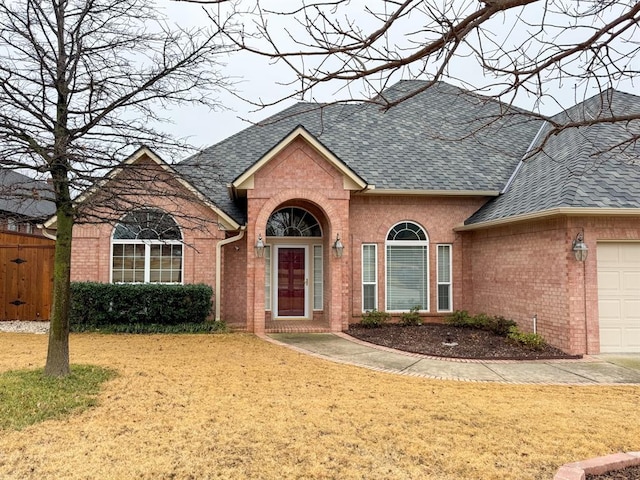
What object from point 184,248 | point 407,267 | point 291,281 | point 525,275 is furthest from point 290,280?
point 525,275

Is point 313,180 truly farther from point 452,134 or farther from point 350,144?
point 452,134

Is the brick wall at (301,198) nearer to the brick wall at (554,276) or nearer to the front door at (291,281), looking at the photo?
the front door at (291,281)

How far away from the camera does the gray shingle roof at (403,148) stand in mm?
14289

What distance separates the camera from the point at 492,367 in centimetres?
888

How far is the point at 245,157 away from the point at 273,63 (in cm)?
1329

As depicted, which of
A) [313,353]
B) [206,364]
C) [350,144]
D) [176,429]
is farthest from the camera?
[350,144]

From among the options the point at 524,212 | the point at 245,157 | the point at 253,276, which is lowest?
the point at 253,276

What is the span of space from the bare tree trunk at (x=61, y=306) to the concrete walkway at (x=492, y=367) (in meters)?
4.77

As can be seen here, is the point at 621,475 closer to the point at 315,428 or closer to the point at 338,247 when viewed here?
the point at 315,428

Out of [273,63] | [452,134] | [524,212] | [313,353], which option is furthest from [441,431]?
[452,134]

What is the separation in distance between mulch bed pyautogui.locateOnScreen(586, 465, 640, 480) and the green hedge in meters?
10.1

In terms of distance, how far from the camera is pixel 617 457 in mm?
4426

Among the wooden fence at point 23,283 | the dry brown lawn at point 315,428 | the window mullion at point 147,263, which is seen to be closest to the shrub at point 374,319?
the dry brown lawn at point 315,428

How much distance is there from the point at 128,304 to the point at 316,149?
6.59m
